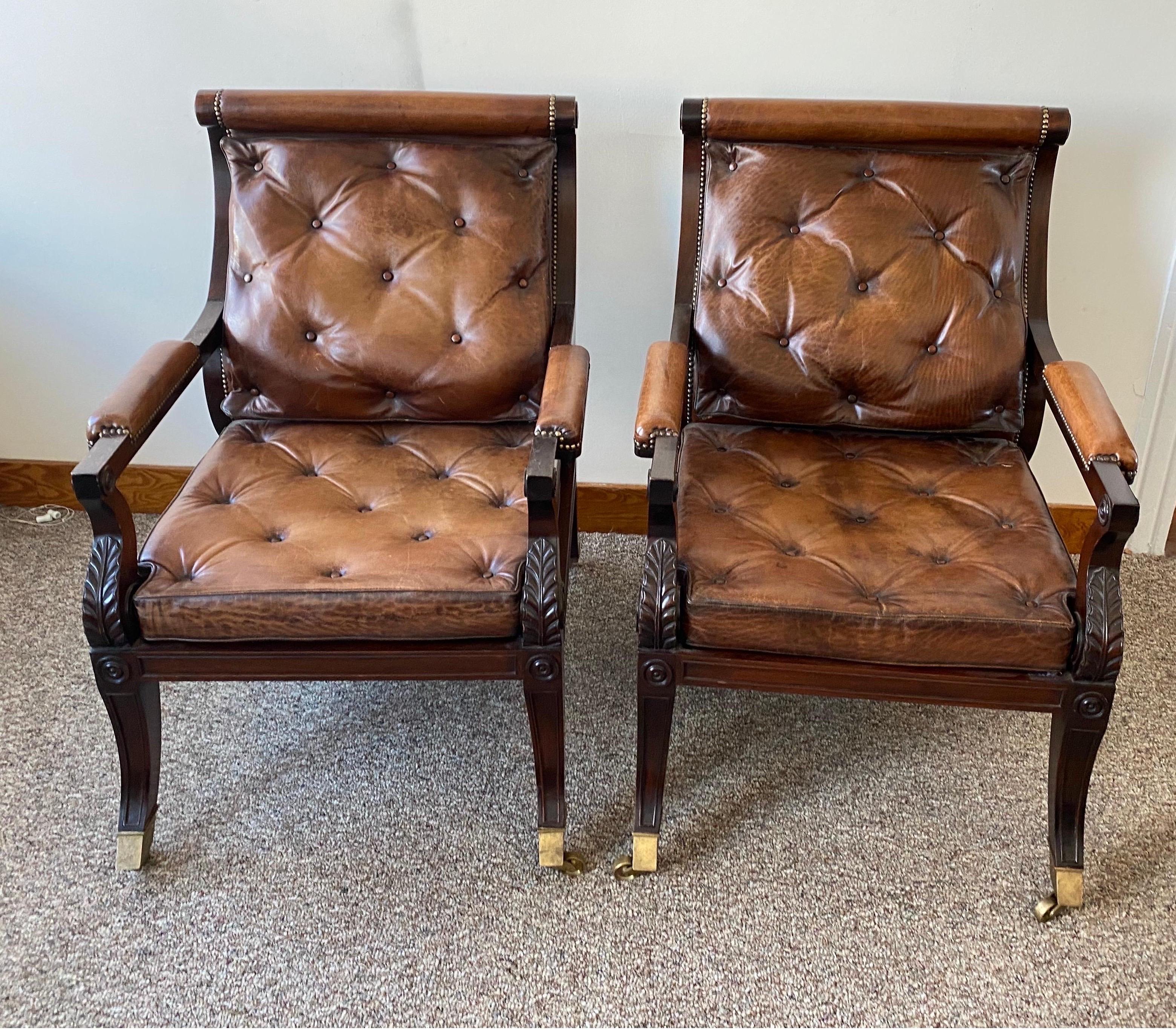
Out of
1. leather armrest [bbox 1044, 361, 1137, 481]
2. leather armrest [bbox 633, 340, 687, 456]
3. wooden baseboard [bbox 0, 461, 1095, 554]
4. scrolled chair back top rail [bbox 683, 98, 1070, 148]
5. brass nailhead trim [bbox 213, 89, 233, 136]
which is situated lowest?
wooden baseboard [bbox 0, 461, 1095, 554]

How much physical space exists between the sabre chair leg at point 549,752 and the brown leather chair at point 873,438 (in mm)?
108

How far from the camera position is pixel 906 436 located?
181 centimetres

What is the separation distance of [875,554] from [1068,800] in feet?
1.43

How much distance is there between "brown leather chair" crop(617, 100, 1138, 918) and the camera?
1425 millimetres

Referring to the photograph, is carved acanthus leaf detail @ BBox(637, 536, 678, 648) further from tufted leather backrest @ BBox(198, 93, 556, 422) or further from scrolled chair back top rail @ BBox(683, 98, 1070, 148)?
scrolled chair back top rail @ BBox(683, 98, 1070, 148)

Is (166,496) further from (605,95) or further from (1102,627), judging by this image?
(1102,627)

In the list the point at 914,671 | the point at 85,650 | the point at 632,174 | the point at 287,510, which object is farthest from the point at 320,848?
the point at 632,174

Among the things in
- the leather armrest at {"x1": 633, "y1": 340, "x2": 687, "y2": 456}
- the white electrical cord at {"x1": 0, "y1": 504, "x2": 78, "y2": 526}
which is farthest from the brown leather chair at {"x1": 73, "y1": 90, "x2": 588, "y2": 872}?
the white electrical cord at {"x1": 0, "y1": 504, "x2": 78, "y2": 526}

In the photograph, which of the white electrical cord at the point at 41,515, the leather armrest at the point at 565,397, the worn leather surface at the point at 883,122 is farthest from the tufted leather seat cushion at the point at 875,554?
the white electrical cord at the point at 41,515

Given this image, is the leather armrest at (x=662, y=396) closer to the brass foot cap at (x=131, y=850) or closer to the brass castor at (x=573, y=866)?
the brass castor at (x=573, y=866)

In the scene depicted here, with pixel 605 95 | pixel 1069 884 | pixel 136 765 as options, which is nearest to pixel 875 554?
pixel 1069 884

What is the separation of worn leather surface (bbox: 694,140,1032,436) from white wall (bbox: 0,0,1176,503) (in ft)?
0.84

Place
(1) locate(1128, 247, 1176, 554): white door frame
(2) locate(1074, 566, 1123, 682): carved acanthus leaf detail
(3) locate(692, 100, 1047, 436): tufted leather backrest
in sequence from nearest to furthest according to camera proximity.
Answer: (2) locate(1074, 566, 1123, 682): carved acanthus leaf detail, (3) locate(692, 100, 1047, 436): tufted leather backrest, (1) locate(1128, 247, 1176, 554): white door frame

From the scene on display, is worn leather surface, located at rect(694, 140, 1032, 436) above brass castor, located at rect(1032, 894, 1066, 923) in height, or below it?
above
